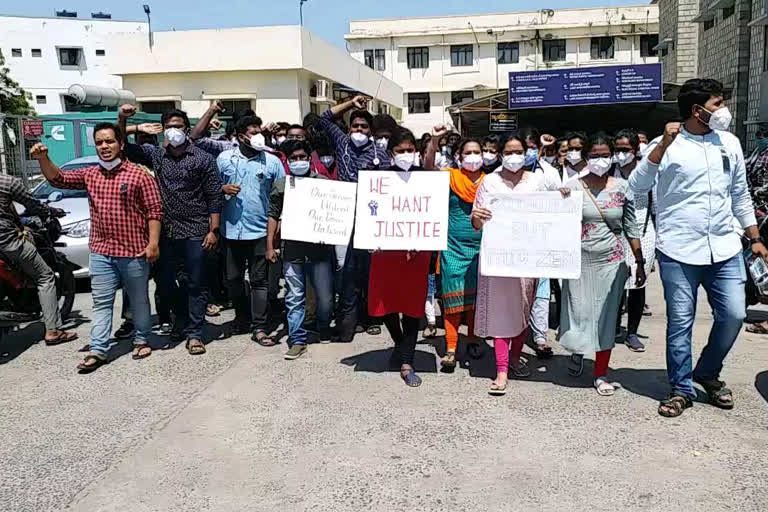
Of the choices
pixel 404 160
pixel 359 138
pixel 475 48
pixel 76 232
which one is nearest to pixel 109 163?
pixel 359 138

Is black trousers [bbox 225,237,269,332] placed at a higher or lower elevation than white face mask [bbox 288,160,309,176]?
lower

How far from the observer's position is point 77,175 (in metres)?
5.66

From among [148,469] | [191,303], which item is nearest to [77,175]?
[191,303]

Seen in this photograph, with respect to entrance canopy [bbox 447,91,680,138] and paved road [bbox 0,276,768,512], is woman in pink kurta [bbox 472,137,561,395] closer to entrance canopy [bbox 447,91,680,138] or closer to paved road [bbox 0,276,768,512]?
paved road [bbox 0,276,768,512]

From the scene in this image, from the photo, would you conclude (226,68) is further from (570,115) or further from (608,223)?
Answer: (608,223)

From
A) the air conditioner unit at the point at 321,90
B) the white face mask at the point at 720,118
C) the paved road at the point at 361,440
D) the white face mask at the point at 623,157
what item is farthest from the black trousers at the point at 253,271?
the air conditioner unit at the point at 321,90

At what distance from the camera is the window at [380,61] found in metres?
49.8

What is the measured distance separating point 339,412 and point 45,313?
3.39 m

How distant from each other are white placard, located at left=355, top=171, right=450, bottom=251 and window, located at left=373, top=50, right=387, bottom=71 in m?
46.3

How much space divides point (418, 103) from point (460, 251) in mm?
46550

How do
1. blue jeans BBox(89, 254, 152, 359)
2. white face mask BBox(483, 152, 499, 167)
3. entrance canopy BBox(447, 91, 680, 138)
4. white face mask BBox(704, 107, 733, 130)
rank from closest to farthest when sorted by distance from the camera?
white face mask BBox(704, 107, 733, 130) < white face mask BBox(483, 152, 499, 167) < blue jeans BBox(89, 254, 152, 359) < entrance canopy BBox(447, 91, 680, 138)

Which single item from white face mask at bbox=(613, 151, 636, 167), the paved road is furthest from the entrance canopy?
the paved road

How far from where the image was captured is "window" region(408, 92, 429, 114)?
5039 cm

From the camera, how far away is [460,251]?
529 cm
